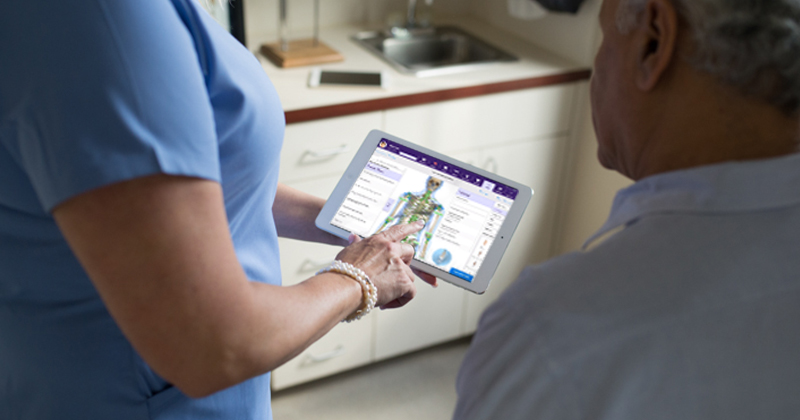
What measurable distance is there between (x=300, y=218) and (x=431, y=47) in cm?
146

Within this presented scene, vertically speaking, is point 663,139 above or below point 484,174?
above

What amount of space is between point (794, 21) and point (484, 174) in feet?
2.13

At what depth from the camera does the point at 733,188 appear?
1.87ft

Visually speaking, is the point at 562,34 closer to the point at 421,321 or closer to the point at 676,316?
the point at 421,321

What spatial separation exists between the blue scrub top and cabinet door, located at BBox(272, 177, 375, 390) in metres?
0.98

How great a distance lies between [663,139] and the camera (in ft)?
2.11

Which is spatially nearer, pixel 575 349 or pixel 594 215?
pixel 575 349

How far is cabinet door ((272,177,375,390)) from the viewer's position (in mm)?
1900

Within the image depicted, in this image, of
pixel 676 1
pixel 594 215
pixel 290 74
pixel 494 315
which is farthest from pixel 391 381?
pixel 676 1

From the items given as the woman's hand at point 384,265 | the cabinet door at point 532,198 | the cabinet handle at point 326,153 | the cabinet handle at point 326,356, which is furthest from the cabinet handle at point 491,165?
the woman's hand at point 384,265

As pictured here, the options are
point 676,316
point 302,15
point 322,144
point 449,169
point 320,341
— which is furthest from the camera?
point 302,15

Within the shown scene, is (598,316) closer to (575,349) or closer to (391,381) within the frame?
(575,349)

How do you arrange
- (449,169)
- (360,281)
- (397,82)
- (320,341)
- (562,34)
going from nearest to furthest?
(360,281), (449,169), (397,82), (320,341), (562,34)

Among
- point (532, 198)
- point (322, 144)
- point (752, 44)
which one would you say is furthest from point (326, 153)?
point (752, 44)
